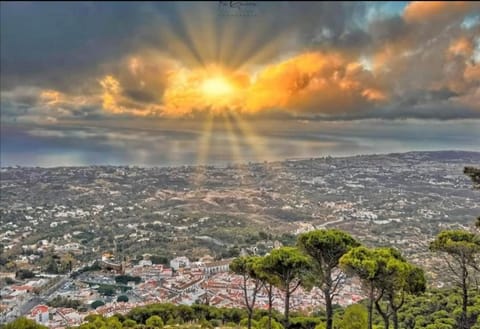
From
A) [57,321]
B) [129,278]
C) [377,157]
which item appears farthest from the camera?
[377,157]

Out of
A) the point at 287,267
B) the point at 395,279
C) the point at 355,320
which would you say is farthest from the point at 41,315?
the point at 395,279

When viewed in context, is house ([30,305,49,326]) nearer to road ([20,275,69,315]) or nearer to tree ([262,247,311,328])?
road ([20,275,69,315])

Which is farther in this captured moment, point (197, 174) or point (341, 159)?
point (197, 174)

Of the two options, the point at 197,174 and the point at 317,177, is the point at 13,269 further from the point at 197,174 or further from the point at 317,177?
the point at 197,174

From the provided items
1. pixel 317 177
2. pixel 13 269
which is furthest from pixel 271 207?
pixel 13 269

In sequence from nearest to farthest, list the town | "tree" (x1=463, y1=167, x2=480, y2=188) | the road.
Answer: "tree" (x1=463, y1=167, x2=480, y2=188), the road, the town

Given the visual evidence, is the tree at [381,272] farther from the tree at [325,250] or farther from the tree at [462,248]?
the tree at [325,250]

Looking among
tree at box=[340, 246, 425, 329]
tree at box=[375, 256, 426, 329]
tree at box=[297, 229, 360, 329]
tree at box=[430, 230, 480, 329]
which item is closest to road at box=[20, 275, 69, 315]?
A: tree at box=[297, 229, 360, 329]

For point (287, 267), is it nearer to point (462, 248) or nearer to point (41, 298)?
point (462, 248)
